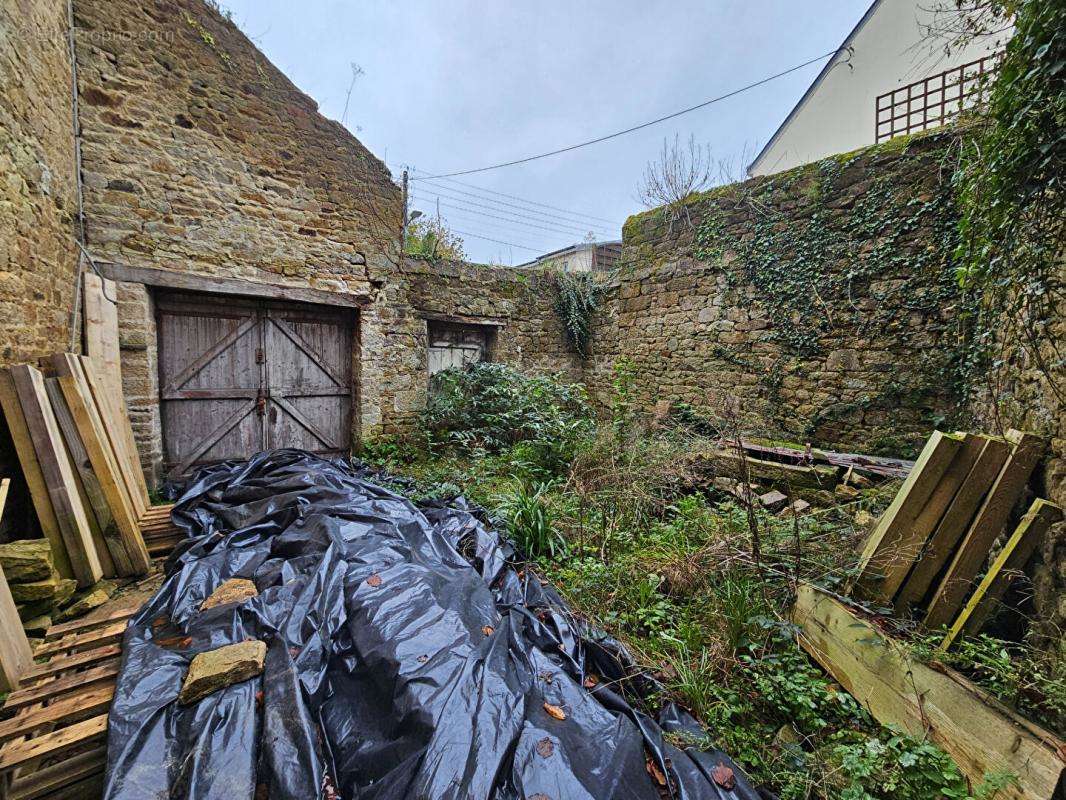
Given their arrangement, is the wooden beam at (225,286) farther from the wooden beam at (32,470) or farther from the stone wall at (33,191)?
the wooden beam at (32,470)

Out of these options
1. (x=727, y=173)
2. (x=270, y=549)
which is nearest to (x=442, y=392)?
(x=270, y=549)

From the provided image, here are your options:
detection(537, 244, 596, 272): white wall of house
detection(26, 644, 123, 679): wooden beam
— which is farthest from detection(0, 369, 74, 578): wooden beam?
detection(537, 244, 596, 272): white wall of house

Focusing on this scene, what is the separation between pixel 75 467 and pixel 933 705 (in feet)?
15.8

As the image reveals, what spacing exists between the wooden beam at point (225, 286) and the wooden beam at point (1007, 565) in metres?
5.85

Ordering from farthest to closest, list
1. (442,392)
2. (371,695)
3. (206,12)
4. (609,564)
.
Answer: (442,392)
(206,12)
(609,564)
(371,695)

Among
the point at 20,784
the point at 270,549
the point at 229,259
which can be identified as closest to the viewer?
→ the point at 20,784

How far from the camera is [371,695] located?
1640 millimetres

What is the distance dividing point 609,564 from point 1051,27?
3441 mm

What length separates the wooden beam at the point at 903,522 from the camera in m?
2.20

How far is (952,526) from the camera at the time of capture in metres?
2.14

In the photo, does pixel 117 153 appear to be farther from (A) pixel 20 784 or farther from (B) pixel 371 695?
(B) pixel 371 695

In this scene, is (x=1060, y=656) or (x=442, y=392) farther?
(x=442, y=392)

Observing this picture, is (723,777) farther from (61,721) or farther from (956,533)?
(61,721)

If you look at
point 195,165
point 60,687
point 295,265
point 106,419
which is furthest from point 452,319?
point 60,687
